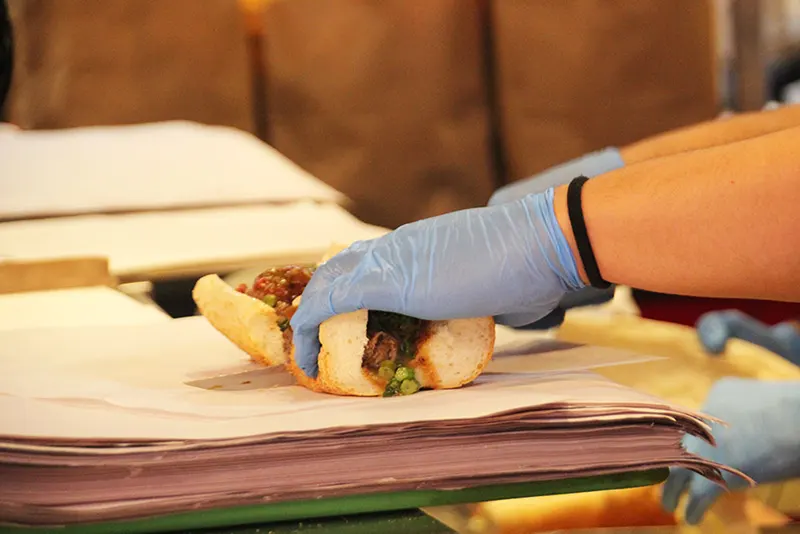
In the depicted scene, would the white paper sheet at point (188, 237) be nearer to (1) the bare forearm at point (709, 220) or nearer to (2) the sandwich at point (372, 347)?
(2) the sandwich at point (372, 347)

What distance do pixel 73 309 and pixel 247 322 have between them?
458 millimetres

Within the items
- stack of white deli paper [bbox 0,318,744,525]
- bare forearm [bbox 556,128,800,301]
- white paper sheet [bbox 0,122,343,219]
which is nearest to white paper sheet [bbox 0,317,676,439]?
stack of white deli paper [bbox 0,318,744,525]

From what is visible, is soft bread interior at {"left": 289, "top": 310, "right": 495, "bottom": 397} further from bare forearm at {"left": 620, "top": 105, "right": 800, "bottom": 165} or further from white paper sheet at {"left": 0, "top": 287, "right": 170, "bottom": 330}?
bare forearm at {"left": 620, "top": 105, "right": 800, "bottom": 165}

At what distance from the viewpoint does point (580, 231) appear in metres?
0.68

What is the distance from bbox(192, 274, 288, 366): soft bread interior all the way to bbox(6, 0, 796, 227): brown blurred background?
75.0 inches

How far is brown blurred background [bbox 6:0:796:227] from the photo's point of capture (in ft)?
8.09

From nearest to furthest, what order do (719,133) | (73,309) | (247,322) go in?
1. (247,322)
2. (73,309)
3. (719,133)

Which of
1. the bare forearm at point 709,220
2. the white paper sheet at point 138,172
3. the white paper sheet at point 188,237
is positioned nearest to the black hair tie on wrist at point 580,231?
the bare forearm at point 709,220

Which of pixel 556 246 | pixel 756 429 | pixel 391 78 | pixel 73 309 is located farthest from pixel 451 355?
pixel 391 78

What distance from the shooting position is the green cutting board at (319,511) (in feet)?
1.62

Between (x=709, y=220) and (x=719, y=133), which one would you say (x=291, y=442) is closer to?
(x=709, y=220)

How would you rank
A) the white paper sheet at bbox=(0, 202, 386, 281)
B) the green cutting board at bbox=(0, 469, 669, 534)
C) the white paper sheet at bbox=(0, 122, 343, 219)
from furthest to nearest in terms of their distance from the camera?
the white paper sheet at bbox=(0, 122, 343, 219) → the white paper sheet at bbox=(0, 202, 386, 281) → the green cutting board at bbox=(0, 469, 669, 534)

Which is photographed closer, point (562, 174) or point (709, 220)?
point (709, 220)

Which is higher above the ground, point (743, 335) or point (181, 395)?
point (181, 395)
